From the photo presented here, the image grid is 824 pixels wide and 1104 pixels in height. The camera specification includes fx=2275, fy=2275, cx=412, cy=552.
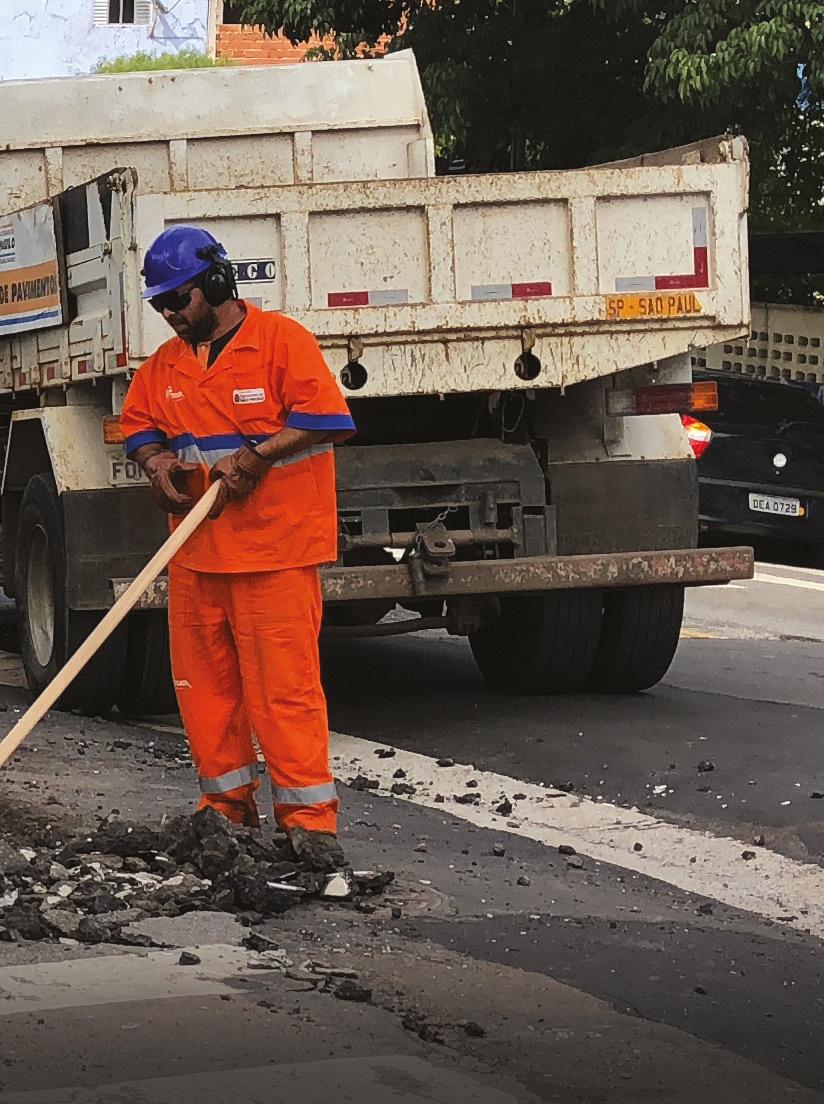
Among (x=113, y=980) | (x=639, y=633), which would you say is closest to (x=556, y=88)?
(x=639, y=633)

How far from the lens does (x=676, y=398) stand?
29.5 ft

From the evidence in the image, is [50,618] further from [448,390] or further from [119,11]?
[119,11]

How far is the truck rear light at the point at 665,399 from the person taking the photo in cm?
898

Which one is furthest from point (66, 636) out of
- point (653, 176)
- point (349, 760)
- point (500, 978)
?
point (500, 978)

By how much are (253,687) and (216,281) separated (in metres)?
1.19

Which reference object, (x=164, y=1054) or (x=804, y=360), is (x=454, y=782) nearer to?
(x=164, y=1054)

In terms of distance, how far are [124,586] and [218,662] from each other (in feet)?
6.58

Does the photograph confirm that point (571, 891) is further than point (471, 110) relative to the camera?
No

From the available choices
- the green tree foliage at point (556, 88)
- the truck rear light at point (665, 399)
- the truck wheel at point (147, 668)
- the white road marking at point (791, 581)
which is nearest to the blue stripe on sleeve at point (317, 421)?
the truck wheel at point (147, 668)

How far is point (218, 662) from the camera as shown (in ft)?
22.2

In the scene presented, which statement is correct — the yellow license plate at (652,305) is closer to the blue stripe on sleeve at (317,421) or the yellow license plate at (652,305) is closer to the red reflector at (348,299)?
the red reflector at (348,299)

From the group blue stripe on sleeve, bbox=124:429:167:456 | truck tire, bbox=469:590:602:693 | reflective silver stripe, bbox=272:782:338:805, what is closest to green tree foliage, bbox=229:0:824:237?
truck tire, bbox=469:590:602:693

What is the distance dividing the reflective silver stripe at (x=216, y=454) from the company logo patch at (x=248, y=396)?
0.15m

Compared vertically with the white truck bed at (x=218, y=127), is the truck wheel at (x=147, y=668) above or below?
below
